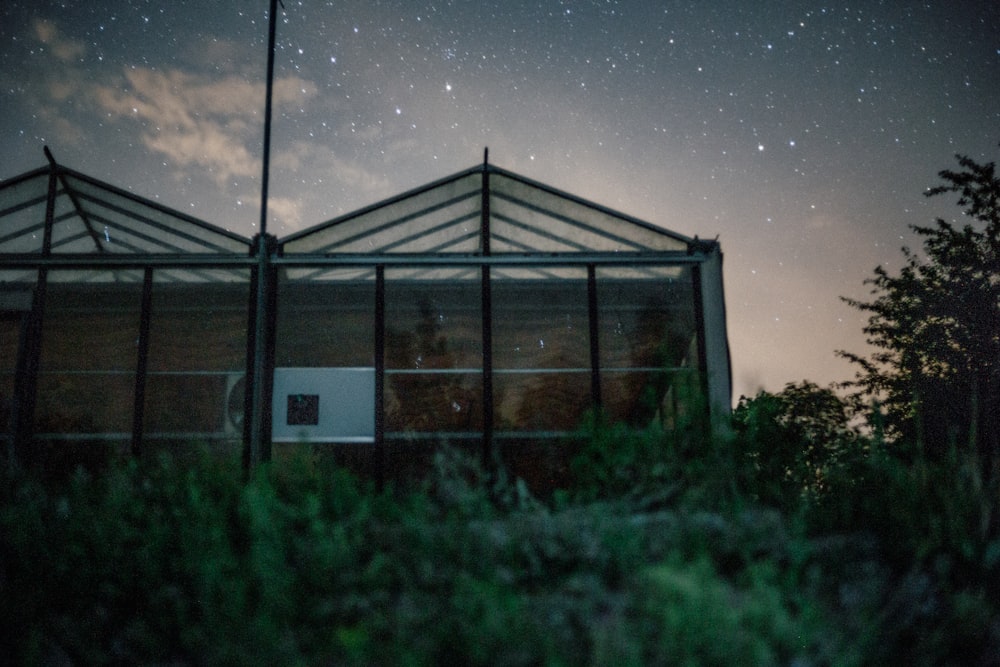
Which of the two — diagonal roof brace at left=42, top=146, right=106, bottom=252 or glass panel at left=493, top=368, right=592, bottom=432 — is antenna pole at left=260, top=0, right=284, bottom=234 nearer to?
diagonal roof brace at left=42, top=146, right=106, bottom=252

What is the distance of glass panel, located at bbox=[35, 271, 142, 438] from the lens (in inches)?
326

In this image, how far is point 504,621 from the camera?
2.30m

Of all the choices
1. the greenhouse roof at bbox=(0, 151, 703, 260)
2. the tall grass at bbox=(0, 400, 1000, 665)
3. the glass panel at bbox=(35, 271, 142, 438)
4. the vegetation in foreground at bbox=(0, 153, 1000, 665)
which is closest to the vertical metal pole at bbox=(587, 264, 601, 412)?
the greenhouse roof at bbox=(0, 151, 703, 260)

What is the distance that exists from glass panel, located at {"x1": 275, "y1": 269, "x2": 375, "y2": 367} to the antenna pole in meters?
1.00

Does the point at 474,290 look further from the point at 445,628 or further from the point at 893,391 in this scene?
the point at 893,391

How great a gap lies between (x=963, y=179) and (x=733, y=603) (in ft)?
59.3

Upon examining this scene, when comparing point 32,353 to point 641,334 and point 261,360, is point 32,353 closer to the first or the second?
point 261,360

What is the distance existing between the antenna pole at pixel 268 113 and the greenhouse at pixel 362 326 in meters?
0.54

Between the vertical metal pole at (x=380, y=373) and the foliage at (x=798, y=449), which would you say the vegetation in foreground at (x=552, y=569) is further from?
the vertical metal pole at (x=380, y=373)

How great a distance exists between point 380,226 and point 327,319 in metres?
1.53

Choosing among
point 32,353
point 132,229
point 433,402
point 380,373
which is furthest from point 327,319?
point 32,353

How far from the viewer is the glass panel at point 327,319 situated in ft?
27.3

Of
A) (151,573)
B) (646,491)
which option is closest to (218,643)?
(151,573)

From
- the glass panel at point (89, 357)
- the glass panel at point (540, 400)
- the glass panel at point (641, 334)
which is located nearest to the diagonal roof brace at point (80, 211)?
the glass panel at point (89, 357)
